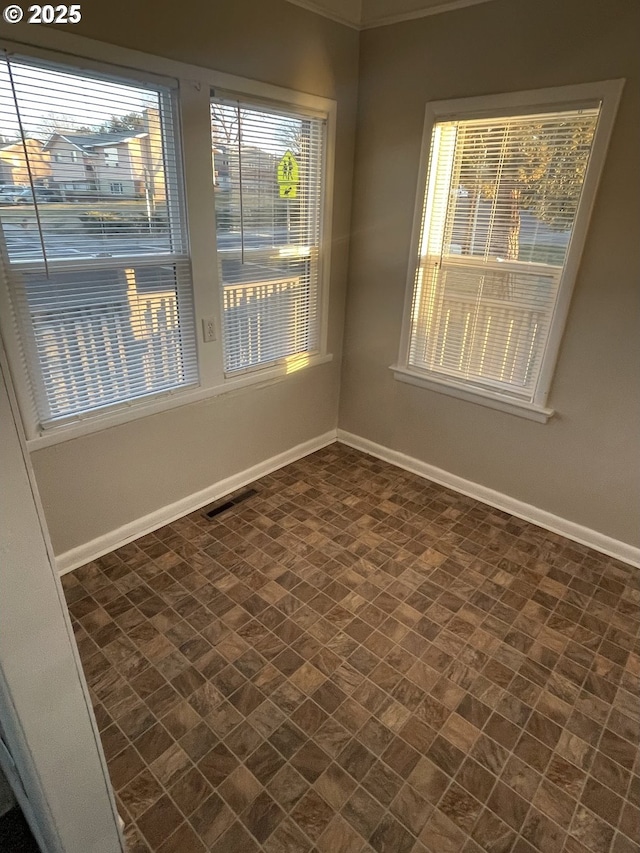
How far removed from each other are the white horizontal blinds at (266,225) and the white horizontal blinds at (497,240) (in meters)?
0.66

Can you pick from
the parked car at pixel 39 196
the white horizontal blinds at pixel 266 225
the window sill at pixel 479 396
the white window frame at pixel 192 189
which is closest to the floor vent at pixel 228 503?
the white window frame at pixel 192 189

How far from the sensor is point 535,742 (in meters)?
1.61

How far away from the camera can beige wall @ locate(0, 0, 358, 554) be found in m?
1.95

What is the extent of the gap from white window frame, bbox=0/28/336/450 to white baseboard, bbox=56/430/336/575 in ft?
1.85

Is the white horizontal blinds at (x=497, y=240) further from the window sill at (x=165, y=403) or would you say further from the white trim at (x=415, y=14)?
the window sill at (x=165, y=403)

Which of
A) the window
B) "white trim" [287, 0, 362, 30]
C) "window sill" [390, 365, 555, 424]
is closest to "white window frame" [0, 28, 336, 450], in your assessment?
the window

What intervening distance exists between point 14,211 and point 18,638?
1.52 m

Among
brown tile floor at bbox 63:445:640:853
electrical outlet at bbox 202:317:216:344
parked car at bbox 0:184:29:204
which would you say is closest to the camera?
brown tile floor at bbox 63:445:640:853

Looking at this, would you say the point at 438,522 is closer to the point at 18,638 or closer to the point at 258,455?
the point at 258,455

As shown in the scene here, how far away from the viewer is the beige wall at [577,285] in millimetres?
2029

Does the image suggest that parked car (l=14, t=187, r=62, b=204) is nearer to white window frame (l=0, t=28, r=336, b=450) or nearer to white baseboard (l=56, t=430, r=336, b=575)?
white window frame (l=0, t=28, r=336, b=450)

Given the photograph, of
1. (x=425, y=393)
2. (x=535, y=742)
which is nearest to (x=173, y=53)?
A: (x=425, y=393)

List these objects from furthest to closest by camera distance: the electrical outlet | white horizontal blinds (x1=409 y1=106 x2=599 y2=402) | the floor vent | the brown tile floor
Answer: the floor vent → the electrical outlet → white horizontal blinds (x1=409 y1=106 x2=599 y2=402) → the brown tile floor

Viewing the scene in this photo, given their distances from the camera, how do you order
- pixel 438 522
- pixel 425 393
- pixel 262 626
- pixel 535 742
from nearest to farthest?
pixel 535 742, pixel 262 626, pixel 438 522, pixel 425 393
